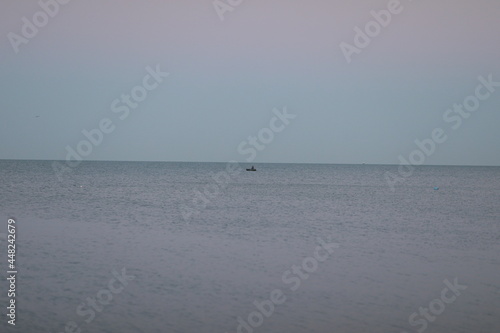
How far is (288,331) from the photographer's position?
14.0m

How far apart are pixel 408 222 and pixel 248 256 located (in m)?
17.9

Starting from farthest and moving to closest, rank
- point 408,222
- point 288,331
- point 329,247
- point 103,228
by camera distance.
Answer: point 408,222 < point 103,228 < point 329,247 < point 288,331

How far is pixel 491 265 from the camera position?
22484 mm

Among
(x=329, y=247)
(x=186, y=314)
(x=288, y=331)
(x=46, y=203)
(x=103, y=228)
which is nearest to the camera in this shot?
(x=288, y=331)

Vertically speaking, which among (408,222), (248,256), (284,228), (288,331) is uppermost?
(288,331)

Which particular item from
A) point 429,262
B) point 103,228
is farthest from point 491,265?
point 103,228

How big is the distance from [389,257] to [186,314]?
11.6 metres

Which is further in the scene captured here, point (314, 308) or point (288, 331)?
point (314, 308)

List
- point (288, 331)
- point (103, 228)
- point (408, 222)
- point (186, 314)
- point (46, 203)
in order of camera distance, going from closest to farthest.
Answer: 1. point (288, 331)
2. point (186, 314)
3. point (103, 228)
4. point (408, 222)
5. point (46, 203)

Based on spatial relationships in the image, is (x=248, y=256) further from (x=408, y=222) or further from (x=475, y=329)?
(x=408, y=222)

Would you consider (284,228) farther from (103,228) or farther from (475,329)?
(475,329)

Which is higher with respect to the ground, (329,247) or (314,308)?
(314,308)

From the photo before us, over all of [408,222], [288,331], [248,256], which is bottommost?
[408,222]

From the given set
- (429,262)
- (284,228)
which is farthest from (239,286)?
(284,228)
